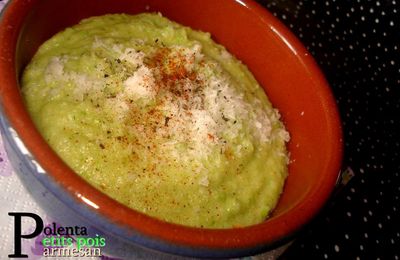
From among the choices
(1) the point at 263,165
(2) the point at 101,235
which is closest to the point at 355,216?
(1) the point at 263,165

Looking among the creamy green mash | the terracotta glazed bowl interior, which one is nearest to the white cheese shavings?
the creamy green mash

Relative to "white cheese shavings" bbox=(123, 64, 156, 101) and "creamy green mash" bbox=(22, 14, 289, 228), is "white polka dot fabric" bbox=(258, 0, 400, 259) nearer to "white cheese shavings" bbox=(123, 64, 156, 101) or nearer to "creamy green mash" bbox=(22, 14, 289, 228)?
"creamy green mash" bbox=(22, 14, 289, 228)

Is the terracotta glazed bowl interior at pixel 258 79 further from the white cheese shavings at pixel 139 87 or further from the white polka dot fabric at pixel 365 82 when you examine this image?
the white polka dot fabric at pixel 365 82

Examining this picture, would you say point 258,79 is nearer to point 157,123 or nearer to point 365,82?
point 157,123

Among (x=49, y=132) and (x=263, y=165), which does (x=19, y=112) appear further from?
(x=263, y=165)

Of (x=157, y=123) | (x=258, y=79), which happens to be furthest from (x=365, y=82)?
(x=157, y=123)

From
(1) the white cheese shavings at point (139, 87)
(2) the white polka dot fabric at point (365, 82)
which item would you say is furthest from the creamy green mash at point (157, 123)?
(2) the white polka dot fabric at point (365, 82)
